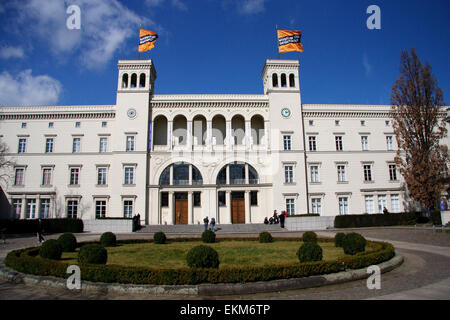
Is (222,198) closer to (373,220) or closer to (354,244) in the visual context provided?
(373,220)

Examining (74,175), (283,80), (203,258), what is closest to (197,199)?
(74,175)

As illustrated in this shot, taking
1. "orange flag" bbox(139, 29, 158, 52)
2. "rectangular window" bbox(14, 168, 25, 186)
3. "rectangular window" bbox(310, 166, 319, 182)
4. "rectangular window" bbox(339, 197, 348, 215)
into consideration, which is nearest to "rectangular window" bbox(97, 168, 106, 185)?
"rectangular window" bbox(14, 168, 25, 186)

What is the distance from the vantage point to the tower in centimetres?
3697

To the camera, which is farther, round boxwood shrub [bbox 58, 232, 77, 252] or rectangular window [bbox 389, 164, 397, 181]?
rectangular window [bbox 389, 164, 397, 181]

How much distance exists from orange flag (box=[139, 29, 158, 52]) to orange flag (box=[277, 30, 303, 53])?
53.2 feet

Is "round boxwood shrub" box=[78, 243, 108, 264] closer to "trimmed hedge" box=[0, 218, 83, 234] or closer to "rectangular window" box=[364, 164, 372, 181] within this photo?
"trimmed hedge" box=[0, 218, 83, 234]

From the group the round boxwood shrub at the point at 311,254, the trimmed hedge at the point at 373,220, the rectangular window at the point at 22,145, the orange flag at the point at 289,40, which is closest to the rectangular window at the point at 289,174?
the trimmed hedge at the point at 373,220

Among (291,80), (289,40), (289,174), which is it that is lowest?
→ (289,174)

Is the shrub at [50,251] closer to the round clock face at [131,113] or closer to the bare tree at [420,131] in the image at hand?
the round clock face at [131,113]

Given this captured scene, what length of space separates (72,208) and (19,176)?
27.2ft

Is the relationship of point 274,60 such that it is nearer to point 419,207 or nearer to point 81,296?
point 419,207

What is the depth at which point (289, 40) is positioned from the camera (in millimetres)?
38219

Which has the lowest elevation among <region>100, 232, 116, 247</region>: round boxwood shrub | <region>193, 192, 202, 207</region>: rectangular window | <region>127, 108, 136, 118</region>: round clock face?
<region>100, 232, 116, 247</region>: round boxwood shrub
